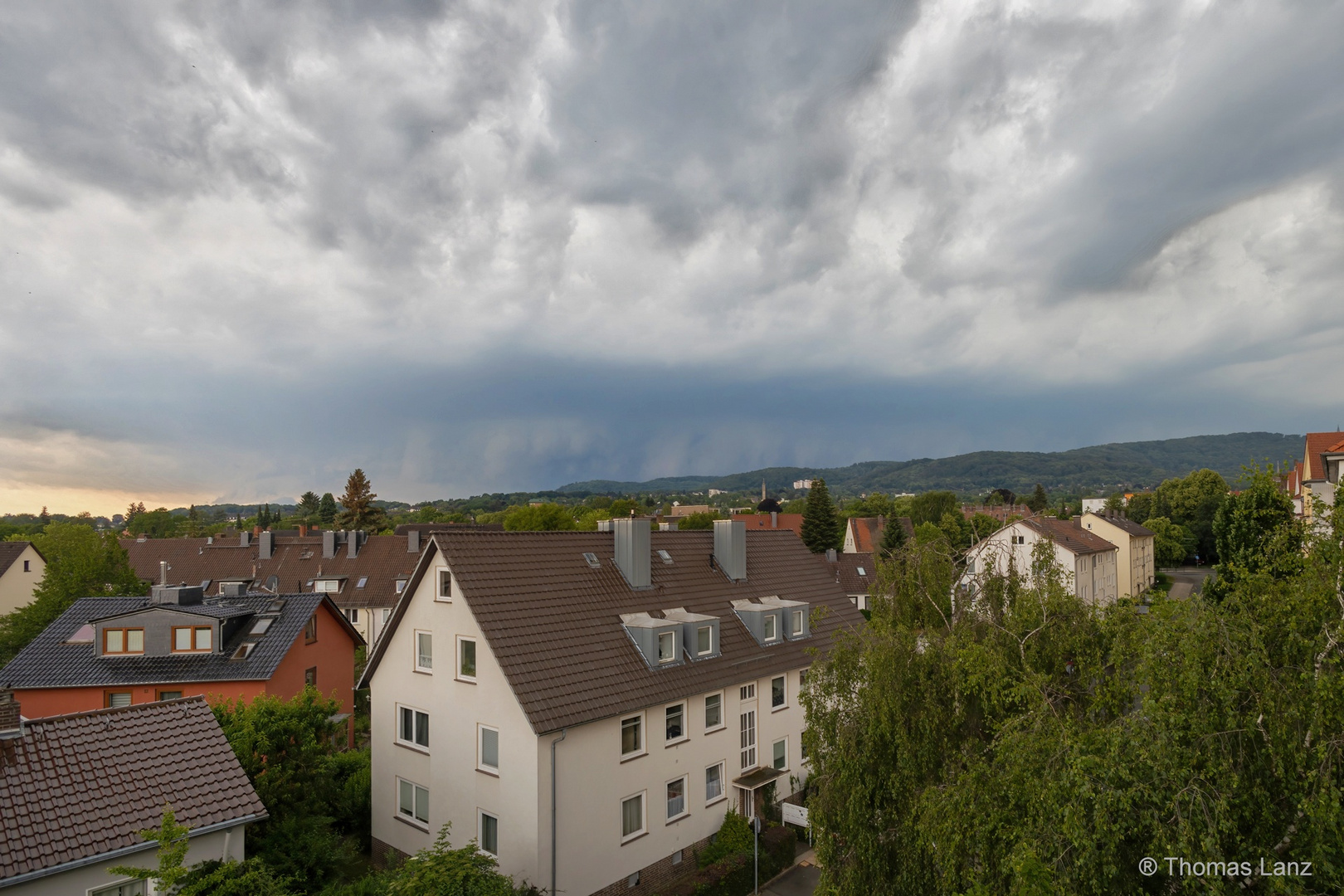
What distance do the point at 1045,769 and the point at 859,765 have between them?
18.0ft

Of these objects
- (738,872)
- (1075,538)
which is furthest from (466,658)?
(1075,538)

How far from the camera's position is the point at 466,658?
20734mm

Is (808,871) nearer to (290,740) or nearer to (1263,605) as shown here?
(290,740)

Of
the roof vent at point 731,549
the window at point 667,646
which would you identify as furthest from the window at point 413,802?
the roof vent at point 731,549

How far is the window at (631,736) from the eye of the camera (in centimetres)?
Answer: 2069

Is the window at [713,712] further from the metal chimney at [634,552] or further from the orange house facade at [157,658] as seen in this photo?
the orange house facade at [157,658]

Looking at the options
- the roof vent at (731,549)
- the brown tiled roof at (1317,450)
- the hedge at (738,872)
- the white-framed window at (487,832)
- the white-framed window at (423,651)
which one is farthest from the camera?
the brown tiled roof at (1317,450)

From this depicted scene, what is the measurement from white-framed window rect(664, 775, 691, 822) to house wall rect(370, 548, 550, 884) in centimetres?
488

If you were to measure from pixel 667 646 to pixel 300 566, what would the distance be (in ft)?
197

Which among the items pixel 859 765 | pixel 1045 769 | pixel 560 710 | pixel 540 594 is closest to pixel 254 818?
pixel 560 710

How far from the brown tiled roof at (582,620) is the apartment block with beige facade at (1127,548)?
67898 millimetres

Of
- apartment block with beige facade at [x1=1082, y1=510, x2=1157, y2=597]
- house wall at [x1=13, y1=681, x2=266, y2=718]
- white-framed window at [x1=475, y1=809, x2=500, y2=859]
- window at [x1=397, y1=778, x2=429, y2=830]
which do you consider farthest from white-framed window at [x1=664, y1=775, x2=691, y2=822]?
apartment block with beige facade at [x1=1082, y1=510, x2=1157, y2=597]

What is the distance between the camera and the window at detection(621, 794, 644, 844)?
20422 millimetres

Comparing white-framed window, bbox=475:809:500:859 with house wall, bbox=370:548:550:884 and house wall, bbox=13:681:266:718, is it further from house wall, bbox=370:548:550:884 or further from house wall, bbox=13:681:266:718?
house wall, bbox=13:681:266:718
